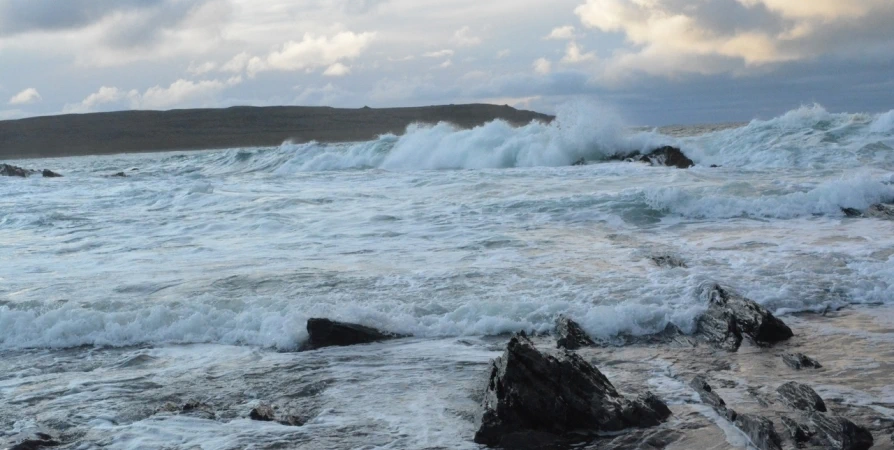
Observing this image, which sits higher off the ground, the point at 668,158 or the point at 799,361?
the point at 668,158

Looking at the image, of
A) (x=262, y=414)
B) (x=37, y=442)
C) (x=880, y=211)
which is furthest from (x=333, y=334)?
(x=880, y=211)

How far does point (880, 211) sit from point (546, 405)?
31.8 ft

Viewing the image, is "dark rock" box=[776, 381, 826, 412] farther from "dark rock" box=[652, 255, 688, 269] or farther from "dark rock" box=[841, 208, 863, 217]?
"dark rock" box=[841, 208, 863, 217]

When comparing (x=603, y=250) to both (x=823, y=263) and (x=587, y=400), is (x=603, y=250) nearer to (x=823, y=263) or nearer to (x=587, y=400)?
(x=823, y=263)

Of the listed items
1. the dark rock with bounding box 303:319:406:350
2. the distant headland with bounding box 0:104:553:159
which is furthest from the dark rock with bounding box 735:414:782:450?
the distant headland with bounding box 0:104:553:159

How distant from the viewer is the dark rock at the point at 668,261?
8766 millimetres

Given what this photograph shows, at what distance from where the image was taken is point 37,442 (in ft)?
14.4

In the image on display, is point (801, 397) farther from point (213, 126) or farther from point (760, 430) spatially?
point (213, 126)

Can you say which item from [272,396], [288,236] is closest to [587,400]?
[272,396]

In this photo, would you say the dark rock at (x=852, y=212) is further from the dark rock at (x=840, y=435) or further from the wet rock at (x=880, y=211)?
the dark rock at (x=840, y=435)

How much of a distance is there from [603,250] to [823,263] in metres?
2.57

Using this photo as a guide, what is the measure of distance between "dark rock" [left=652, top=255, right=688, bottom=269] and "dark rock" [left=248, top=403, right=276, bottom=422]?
5.29 metres

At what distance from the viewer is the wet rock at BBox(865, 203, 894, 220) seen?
11.7m

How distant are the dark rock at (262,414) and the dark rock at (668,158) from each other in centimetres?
2111
